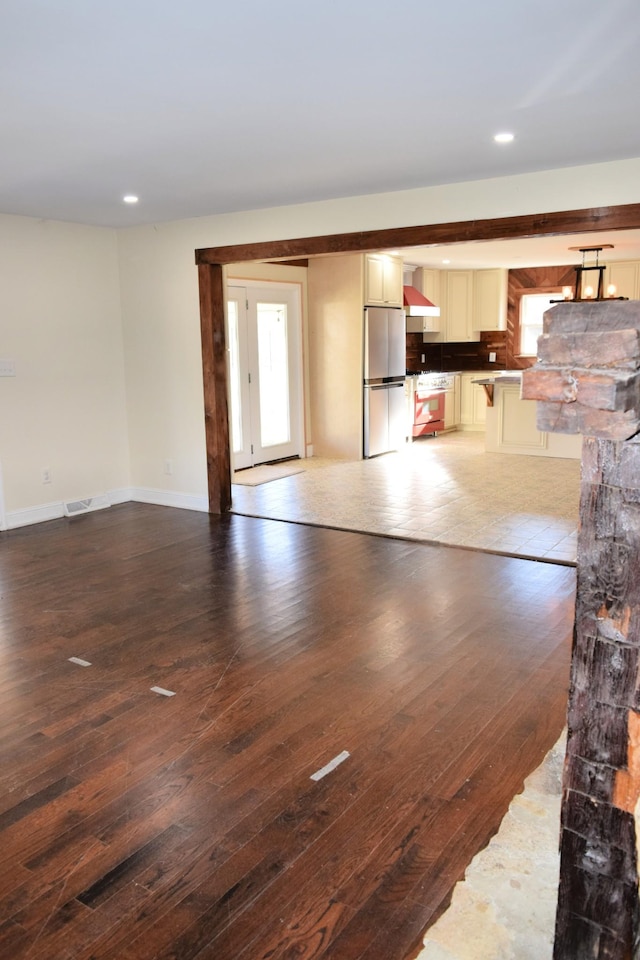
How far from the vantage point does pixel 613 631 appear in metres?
1.51

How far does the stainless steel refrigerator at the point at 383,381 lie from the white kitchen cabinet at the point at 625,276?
3.22 metres

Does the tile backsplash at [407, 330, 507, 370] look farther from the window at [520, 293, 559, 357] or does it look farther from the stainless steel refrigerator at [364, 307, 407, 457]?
the stainless steel refrigerator at [364, 307, 407, 457]

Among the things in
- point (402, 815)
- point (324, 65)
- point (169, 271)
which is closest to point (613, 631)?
point (402, 815)

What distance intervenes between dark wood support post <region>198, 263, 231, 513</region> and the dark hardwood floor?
5.24 ft

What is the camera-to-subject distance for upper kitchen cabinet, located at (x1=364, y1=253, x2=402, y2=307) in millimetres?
8484

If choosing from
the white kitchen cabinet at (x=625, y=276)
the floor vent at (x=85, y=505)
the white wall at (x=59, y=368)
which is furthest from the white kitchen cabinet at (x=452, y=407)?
the floor vent at (x=85, y=505)

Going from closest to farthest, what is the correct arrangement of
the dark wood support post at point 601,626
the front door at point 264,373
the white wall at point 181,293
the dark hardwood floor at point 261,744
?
the dark wood support post at point 601,626 < the dark hardwood floor at point 261,744 < the white wall at point 181,293 < the front door at point 264,373

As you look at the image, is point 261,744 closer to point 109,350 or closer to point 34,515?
point 34,515

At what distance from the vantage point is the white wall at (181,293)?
497 cm

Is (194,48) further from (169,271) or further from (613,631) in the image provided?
(169,271)

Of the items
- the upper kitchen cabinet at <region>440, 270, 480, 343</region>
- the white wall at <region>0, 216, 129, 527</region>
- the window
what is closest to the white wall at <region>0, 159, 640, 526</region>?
the white wall at <region>0, 216, 129, 527</region>

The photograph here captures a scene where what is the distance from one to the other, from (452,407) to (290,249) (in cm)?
612

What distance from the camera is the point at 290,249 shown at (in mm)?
5566

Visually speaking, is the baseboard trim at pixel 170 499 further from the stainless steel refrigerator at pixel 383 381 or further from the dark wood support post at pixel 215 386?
the stainless steel refrigerator at pixel 383 381
